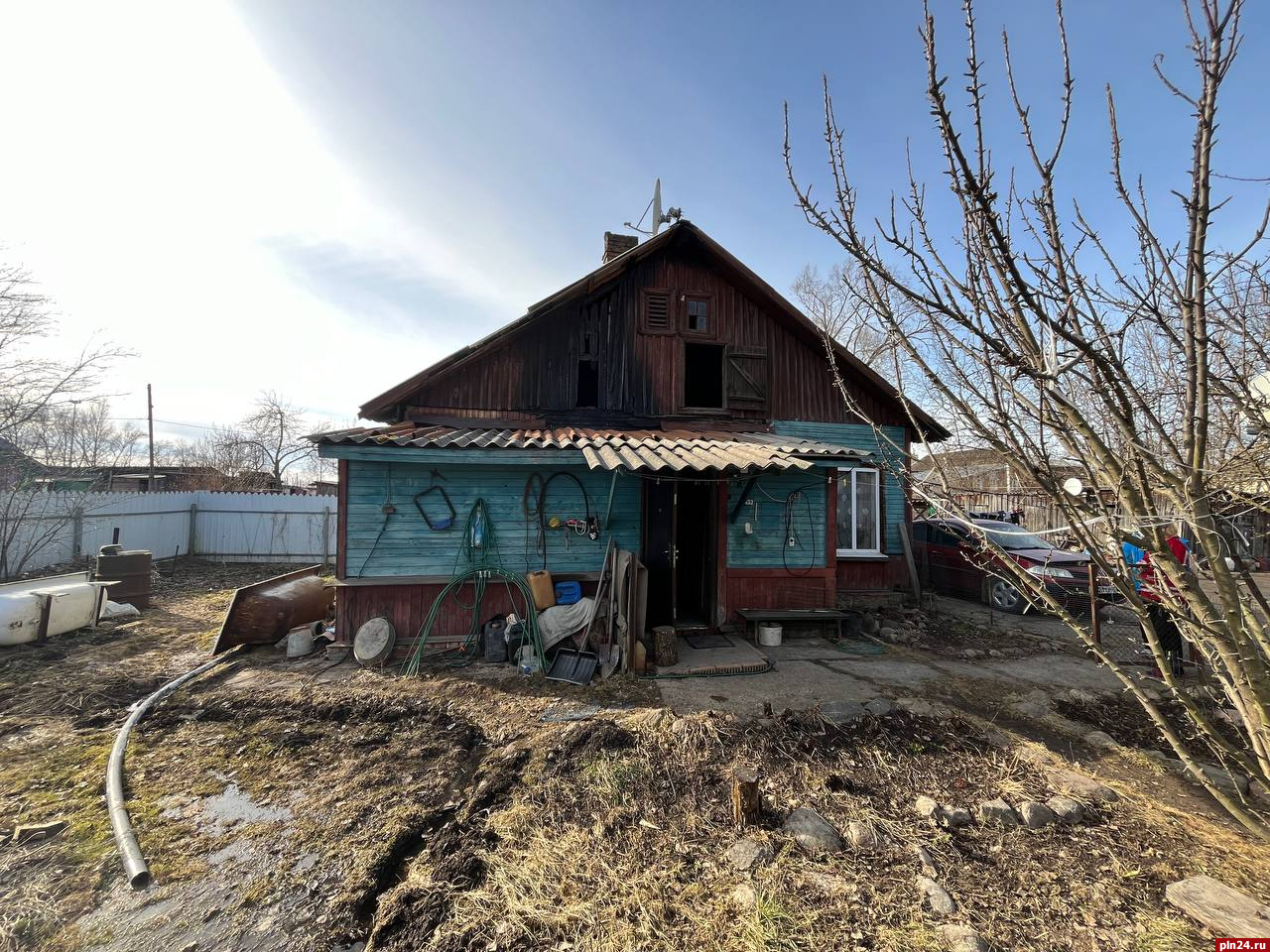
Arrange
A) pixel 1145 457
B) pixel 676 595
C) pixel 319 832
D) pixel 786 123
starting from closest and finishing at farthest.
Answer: pixel 1145 457 < pixel 786 123 < pixel 319 832 < pixel 676 595

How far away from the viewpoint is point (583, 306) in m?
8.88

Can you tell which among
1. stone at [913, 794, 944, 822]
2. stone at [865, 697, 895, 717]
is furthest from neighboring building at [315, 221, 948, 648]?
stone at [913, 794, 944, 822]

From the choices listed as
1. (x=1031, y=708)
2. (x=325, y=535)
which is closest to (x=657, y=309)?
(x=1031, y=708)

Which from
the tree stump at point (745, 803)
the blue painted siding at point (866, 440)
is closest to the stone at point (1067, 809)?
the tree stump at point (745, 803)

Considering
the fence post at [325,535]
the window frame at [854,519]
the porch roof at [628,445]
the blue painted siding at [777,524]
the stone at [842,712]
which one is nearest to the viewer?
the stone at [842,712]

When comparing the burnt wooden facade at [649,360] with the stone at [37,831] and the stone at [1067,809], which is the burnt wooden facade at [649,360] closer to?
the stone at [37,831]

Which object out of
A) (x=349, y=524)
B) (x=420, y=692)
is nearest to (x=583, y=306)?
(x=349, y=524)

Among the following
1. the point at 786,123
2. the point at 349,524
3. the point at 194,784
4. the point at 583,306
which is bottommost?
the point at 194,784

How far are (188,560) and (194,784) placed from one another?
1461 centimetres

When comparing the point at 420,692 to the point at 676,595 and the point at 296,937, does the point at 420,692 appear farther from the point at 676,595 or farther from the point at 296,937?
the point at 676,595

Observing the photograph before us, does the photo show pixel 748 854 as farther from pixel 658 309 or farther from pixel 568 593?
pixel 658 309

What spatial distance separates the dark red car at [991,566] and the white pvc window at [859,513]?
1.09 m

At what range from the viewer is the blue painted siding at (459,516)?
641cm

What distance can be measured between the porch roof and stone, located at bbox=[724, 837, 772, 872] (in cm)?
354
